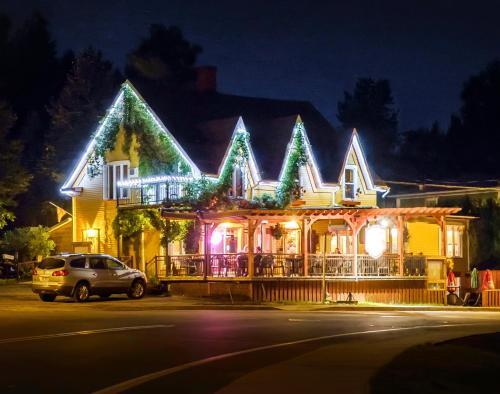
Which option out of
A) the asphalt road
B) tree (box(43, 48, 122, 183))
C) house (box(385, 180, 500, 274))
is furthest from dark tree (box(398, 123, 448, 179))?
the asphalt road

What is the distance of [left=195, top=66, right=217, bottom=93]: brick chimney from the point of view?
53875 mm

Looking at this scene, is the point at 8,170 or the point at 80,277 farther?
the point at 8,170

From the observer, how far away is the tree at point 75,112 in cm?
6888

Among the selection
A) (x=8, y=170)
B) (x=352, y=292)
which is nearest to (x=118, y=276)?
(x=352, y=292)

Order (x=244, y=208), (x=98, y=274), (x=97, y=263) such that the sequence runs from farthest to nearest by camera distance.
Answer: (x=244, y=208) → (x=97, y=263) → (x=98, y=274)

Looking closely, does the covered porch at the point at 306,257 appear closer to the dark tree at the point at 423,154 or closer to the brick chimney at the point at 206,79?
the brick chimney at the point at 206,79

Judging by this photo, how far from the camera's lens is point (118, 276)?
36.6 meters

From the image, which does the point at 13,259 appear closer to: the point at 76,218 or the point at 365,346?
the point at 76,218

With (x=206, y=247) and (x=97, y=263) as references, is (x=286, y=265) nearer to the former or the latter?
(x=206, y=247)

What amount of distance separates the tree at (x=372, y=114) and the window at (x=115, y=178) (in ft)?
208

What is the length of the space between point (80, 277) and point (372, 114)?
272 feet

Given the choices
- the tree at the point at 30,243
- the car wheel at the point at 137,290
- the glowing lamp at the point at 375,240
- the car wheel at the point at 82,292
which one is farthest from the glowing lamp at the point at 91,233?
the glowing lamp at the point at 375,240

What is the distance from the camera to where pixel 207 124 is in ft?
156

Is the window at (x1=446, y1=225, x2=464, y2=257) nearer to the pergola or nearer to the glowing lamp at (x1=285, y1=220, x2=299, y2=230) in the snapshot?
the glowing lamp at (x1=285, y1=220, x2=299, y2=230)
